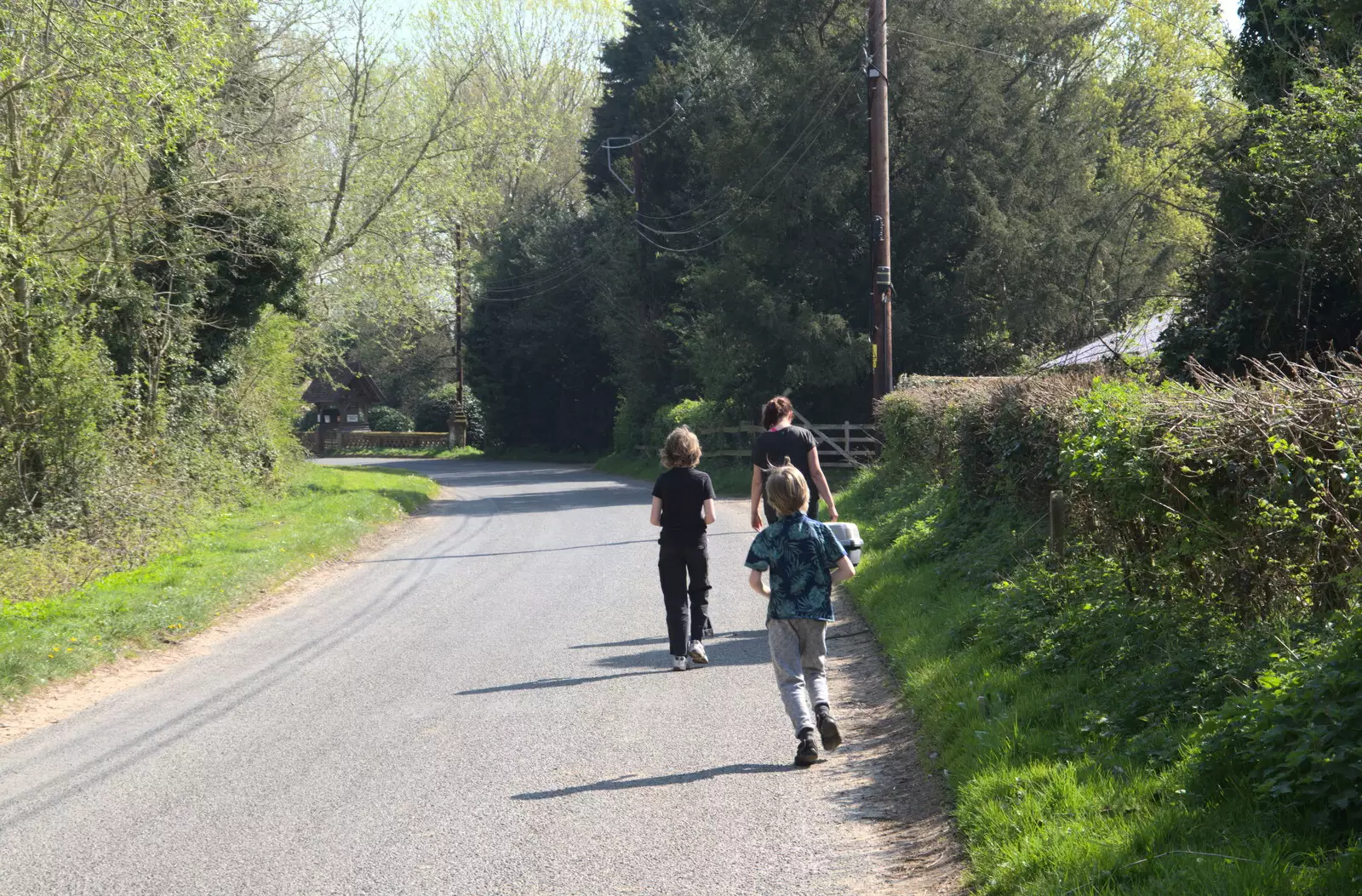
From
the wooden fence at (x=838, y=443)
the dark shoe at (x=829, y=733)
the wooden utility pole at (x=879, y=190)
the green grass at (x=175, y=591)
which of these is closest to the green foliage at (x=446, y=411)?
the wooden fence at (x=838, y=443)

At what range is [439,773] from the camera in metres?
6.69

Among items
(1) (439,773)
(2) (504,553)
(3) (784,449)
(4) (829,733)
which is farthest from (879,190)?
(1) (439,773)

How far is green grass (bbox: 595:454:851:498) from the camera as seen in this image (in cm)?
3027

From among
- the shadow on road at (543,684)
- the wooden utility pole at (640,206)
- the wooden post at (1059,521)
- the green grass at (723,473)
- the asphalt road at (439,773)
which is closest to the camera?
the asphalt road at (439,773)

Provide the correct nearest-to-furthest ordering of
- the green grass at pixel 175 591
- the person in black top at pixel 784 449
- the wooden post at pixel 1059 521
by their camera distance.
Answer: the wooden post at pixel 1059 521 < the green grass at pixel 175 591 < the person in black top at pixel 784 449

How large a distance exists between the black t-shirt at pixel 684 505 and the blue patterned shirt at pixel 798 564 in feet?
8.16

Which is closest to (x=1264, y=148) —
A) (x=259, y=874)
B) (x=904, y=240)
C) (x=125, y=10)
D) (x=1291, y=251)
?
(x=1291, y=251)

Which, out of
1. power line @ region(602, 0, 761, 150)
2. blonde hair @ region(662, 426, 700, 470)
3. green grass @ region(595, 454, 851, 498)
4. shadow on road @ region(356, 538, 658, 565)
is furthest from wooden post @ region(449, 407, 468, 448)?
blonde hair @ region(662, 426, 700, 470)

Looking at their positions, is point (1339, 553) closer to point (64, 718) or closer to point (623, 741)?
point (623, 741)

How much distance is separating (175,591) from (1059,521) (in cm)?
902

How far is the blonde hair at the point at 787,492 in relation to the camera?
7141 mm

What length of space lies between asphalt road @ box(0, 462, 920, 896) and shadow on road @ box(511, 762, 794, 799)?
22mm

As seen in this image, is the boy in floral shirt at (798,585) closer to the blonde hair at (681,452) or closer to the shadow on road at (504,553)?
the blonde hair at (681,452)

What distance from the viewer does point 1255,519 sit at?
18.4 feet
